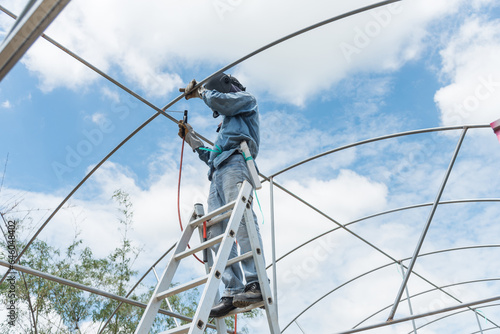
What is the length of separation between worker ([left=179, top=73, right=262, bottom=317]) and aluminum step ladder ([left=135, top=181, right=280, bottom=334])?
0.09 metres

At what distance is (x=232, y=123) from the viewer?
4406mm

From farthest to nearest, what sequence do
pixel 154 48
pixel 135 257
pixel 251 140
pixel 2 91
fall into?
pixel 135 257 → pixel 2 91 → pixel 154 48 → pixel 251 140

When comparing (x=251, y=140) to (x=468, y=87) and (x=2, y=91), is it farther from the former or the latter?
(x=2, y=91)

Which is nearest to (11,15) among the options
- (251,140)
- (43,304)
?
(251,140)

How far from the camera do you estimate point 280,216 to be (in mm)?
7926

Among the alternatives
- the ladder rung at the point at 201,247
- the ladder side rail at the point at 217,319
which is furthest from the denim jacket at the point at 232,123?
the ladder rung at the point at 201,247

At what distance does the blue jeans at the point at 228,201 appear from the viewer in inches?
143

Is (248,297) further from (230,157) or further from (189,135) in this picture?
(189,135)

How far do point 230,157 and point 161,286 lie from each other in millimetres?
1318

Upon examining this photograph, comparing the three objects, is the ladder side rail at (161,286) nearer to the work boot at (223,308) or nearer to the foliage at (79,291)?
the work boot at (223,308)

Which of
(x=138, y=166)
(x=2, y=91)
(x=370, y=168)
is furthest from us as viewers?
(x=138, y=166)

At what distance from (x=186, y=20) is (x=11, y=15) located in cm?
205

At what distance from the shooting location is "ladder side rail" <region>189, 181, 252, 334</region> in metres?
2.80

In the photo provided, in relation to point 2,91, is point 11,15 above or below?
below
